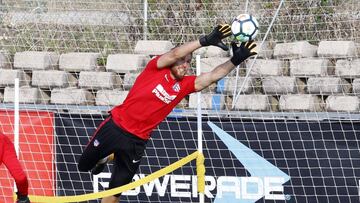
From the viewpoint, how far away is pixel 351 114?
11570 mm

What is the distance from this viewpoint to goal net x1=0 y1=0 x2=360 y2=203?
36.9ft

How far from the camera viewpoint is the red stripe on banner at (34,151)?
38.7ft

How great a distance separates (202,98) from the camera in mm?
12539

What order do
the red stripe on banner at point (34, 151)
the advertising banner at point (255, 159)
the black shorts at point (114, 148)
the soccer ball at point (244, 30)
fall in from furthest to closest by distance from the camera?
1. the red stripe on banner at point (34, 151)
2. the advertising banner at point (255, 159)
3. the black shorts at point (114, 148)
4. the soccer ball at point (244, 30)

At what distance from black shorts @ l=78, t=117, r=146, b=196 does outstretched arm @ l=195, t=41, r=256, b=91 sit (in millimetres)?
868

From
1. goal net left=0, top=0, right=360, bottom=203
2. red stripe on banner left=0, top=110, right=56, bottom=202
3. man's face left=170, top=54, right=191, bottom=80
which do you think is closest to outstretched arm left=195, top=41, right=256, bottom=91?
man's face left=170, top=54, right=191, bottom=80

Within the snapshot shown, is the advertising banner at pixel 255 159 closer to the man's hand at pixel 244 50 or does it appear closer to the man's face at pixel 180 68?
the man's face at pixel 180 68

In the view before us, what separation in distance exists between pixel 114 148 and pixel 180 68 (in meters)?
1.07

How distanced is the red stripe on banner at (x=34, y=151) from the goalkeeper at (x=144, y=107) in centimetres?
133

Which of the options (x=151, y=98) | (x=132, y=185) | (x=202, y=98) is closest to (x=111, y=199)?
(x=132, y=185)

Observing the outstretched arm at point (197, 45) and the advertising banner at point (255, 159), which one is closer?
the outstretched arm at point (197, 45)

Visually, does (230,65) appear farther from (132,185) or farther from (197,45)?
(132,185)

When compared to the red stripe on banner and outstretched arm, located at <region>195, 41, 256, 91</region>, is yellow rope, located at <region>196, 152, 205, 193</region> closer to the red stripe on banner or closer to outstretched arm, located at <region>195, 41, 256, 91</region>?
outstretched arm, located at <region>195, 41, 256, 91</region>

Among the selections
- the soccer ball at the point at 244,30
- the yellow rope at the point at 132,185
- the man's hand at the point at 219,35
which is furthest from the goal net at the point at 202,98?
the man's hand at the point at 219,35
